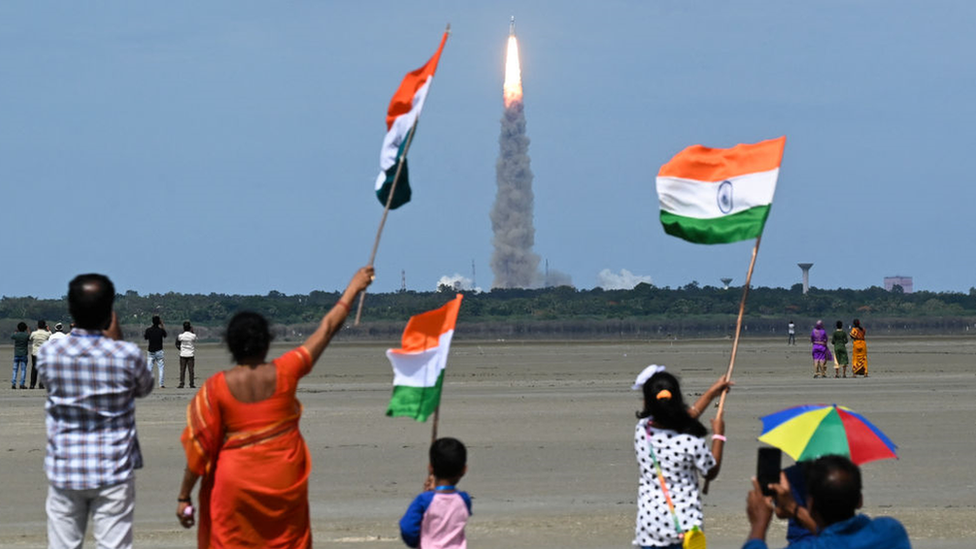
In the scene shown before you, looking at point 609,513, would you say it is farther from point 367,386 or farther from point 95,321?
point 367,386

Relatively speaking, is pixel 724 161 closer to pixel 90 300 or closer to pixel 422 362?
pixel 422 362

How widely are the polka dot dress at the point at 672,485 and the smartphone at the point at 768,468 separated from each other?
57.0 inches

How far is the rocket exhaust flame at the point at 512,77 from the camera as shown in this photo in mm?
74562

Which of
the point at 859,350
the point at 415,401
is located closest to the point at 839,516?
the point at 415,401

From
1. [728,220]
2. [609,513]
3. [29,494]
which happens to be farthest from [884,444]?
[29,494]

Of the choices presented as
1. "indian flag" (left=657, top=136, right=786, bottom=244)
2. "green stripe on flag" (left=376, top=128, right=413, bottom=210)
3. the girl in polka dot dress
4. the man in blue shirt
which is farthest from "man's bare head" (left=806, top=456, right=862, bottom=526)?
"green stripe on flag" (left=376, top=128, right=413, bottom=210)

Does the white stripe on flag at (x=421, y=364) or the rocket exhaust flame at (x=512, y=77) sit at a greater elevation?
the rocket exhaust flame at (x=512, y=77)

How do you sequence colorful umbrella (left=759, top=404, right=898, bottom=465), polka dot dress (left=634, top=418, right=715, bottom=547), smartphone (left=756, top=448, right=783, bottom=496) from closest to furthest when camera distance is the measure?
smartphone (left=756, top=448, right=783, bottom=496) → colorful umbrella (left=759, top=404, right=898, bottom=465) → polka dot dress (left=634, top=418, right=715, bottom=547)

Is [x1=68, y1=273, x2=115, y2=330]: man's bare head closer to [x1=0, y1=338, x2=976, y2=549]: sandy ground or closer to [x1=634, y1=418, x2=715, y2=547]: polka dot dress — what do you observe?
[x1=634, y1=418, x2=715, y2=547]: polka dot dress

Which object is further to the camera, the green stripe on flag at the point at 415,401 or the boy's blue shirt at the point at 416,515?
the green stripe on flag at the point at 415,401

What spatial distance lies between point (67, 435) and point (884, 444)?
360 centimetres

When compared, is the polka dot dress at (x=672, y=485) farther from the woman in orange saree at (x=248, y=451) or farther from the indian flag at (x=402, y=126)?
the indian flag at (x=402, y=126)

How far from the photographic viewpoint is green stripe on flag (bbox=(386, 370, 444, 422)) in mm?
7453

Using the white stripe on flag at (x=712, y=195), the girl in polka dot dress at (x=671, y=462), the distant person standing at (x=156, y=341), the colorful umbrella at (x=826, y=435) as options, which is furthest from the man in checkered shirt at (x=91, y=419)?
the distant person standing at (x=156, y=341)
